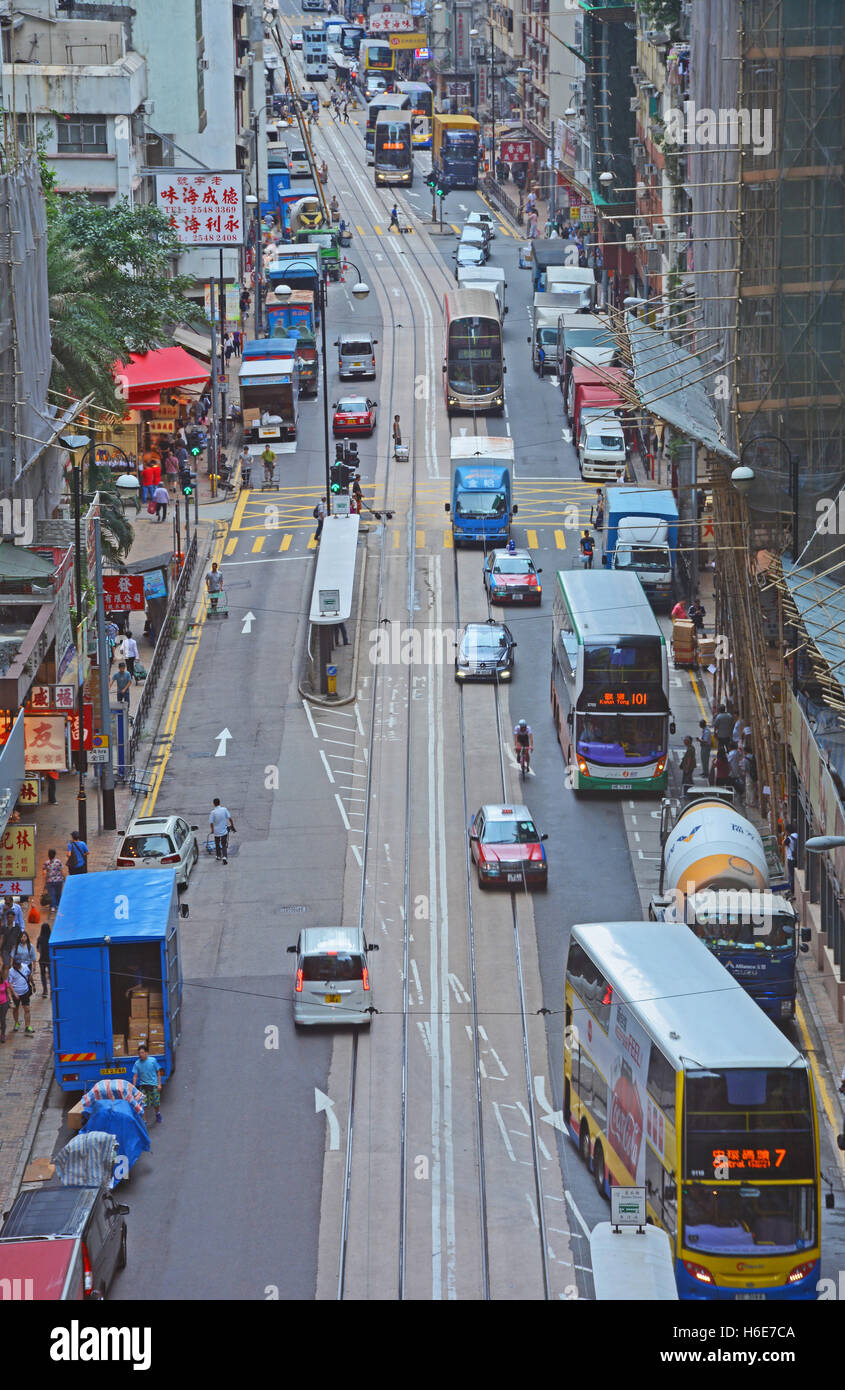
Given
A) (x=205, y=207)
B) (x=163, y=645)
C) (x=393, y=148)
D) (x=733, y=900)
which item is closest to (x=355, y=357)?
(x=205, y=207)

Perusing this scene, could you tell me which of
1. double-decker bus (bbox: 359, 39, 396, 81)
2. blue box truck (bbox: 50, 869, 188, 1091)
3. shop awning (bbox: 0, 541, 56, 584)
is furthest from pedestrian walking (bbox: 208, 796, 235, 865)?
double-decker bus (bbox: 359, 39, 396, 81)

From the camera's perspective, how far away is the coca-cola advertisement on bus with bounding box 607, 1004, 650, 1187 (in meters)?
28.3

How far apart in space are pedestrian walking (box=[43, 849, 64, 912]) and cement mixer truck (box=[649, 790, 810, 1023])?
1213 centimetres

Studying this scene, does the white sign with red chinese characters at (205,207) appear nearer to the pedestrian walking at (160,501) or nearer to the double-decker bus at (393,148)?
the pedestrian walking at (160,501)

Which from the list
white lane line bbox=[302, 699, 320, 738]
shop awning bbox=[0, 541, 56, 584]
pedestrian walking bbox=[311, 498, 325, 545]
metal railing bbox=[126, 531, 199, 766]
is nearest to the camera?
shop awning bbox=[0, 541, 56, 584]

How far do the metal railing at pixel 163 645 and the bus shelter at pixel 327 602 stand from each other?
433cm

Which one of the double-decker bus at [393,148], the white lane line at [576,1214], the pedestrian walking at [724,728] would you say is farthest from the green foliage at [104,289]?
the double-decker bus at [393,148]

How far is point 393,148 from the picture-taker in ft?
466

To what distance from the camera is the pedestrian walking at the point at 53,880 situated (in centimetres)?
4284

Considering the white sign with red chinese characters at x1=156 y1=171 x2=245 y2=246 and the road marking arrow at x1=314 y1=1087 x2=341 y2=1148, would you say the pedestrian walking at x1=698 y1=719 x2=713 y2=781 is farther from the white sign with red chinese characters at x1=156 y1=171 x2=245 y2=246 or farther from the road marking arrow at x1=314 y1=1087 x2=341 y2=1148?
the white sign with red chinese characters at x1=156 y1=171 x2=245 y2=246

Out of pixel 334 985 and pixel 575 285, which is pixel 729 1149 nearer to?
pixel 334 985

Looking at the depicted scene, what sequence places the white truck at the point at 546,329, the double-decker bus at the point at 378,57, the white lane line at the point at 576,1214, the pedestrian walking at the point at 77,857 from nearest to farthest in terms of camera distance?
the white lane line at the point at 576,1214, the pedestrian walking at the point at 77,857, the white truck at the point at 546,329, the double-decker bus at the point at 378,57
